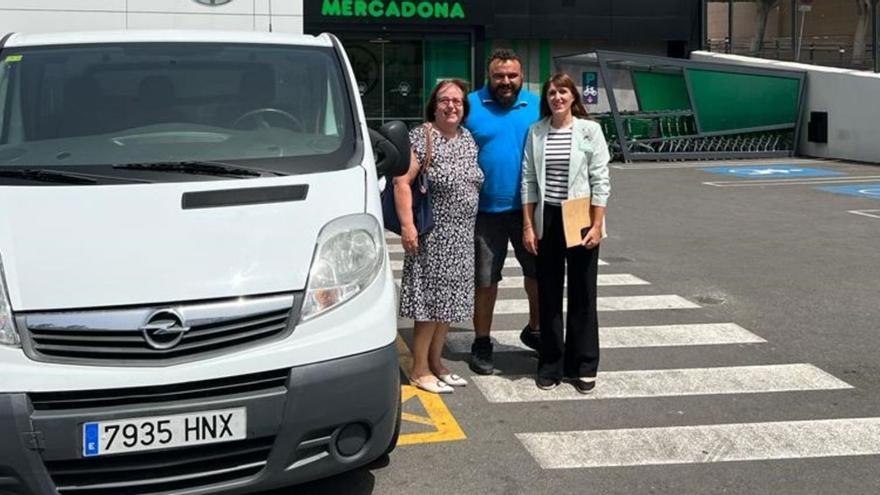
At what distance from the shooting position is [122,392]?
3074 mm

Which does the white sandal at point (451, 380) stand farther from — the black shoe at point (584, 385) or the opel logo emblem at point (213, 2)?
the opel logo emblem at point (213, 2)

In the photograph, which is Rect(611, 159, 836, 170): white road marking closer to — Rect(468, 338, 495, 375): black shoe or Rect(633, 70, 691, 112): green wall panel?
Rect(633, 70, 691, 112): green wall panel

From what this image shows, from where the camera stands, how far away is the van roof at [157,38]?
4445mm

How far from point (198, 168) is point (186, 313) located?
809mm

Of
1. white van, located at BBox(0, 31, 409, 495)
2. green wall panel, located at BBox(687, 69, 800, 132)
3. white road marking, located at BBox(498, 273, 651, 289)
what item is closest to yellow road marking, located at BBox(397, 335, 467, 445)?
white van, located at BBox(0, 31, 409, 495)

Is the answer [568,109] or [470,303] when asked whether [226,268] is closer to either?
[470,303]

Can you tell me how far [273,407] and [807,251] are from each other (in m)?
8.25

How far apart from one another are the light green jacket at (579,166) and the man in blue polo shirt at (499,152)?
0.63 feet

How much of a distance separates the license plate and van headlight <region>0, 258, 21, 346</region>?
38cm

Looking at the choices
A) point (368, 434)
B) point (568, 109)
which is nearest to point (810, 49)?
point (568, 109)

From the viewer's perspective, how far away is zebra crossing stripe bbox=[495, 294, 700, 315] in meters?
7.64

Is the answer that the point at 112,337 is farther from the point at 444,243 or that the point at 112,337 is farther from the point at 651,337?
the point at 651,337

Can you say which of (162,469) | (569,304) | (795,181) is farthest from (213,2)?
(795,181)

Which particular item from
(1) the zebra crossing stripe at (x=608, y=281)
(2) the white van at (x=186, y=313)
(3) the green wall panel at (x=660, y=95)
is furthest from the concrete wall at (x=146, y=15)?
(3) the green wall panel at (x=660, y=95)
